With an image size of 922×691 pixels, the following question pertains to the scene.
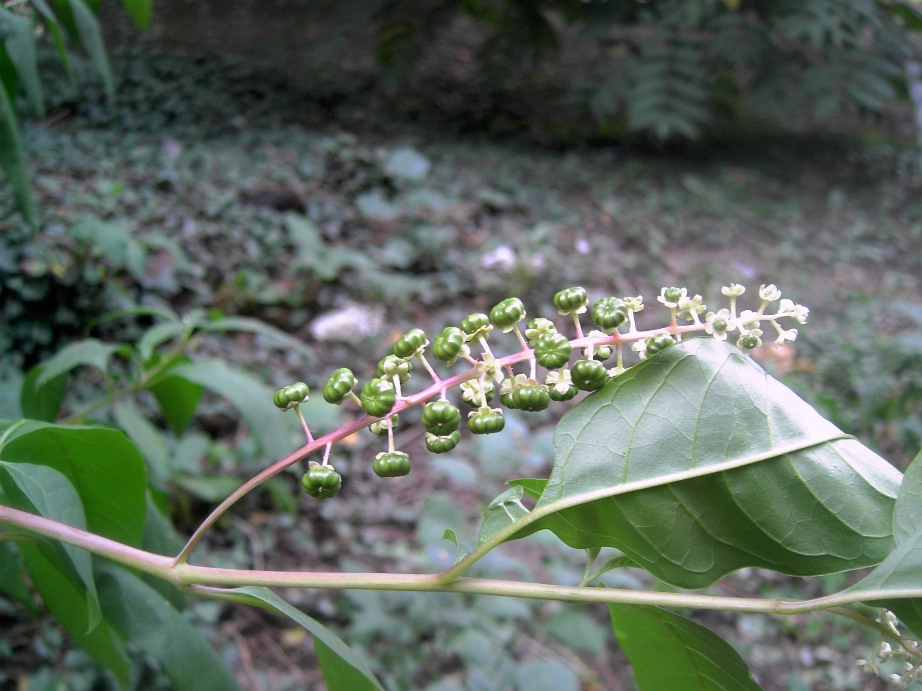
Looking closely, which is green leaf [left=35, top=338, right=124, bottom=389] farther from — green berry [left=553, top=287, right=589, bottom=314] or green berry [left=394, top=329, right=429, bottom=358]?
green berry [left=553, top=287, right=589, bottom=314]

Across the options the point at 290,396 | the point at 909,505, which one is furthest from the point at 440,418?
the point at 909,505

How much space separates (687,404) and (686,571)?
0.46 ft

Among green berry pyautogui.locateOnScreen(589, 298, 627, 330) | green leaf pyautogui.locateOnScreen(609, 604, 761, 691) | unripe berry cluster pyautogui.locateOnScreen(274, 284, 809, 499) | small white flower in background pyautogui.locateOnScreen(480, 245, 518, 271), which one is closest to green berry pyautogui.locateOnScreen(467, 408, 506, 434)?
unripe berry cluster pyautogui.locateOnScreen(274, 284, 809, 499)

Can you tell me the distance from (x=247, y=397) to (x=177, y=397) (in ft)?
0.50

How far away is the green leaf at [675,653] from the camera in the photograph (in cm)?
60

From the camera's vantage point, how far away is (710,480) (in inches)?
21.7

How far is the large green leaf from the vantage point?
54 centimetres

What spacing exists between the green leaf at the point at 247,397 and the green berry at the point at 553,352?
740 mm

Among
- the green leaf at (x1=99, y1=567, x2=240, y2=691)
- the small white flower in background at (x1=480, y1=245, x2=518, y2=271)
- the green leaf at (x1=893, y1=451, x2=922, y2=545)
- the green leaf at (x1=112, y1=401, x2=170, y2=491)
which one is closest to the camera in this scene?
the green leaf at (x1=893, y1=451, x2=922, y2=545)

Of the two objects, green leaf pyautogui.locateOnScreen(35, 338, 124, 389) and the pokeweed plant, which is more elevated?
the pokeweed plant

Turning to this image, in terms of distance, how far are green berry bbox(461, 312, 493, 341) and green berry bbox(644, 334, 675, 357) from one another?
14cm

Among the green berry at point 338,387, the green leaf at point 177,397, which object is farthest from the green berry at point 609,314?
the green leaf at point 177,397

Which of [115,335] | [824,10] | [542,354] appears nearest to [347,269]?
[115,335]

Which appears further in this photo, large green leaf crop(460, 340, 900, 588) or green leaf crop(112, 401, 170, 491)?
green leaf crop(112, 401, 170, 491)
